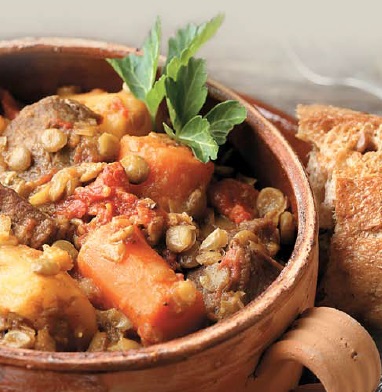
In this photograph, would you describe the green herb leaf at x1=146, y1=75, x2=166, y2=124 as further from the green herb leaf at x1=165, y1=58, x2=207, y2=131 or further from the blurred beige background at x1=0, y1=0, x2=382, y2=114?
the blurred beige background at x1=0, y1=0, x2=382, y2=114

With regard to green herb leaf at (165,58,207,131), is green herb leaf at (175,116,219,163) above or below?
below

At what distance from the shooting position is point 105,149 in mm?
2393

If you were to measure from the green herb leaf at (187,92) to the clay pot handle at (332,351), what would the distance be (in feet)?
2.60

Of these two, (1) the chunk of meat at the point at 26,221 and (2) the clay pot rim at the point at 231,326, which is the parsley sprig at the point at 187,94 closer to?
(2) the clay pot rim at the point at 231,326

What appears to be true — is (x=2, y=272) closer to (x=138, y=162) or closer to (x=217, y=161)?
(x=138, y=162)

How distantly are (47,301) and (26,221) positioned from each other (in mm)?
291

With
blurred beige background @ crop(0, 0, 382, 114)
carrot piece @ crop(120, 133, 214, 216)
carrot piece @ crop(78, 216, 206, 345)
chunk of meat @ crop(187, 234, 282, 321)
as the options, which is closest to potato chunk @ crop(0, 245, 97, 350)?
carrot piece @ crop(78, 216, 206, 345)

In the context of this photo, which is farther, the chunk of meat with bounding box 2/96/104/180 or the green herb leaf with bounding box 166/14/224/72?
the green herb leaf with bounding box 166/14/224/72

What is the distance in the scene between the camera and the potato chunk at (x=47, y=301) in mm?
1940

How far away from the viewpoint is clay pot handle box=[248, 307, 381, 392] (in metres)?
1.96

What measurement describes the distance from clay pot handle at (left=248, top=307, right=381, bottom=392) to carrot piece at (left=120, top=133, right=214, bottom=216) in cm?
53

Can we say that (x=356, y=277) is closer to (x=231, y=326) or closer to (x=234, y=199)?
(x=234, y=199)

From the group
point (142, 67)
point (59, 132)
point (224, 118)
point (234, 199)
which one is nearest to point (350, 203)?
point (234, 199)

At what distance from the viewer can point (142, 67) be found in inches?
104
